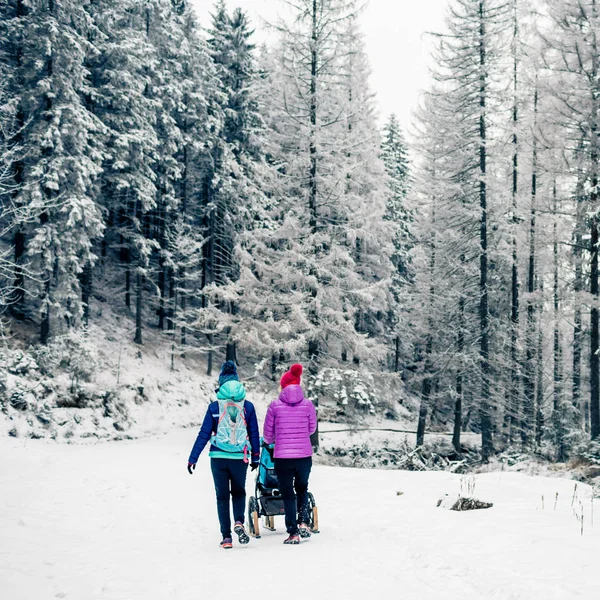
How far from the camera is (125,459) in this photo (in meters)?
13.5

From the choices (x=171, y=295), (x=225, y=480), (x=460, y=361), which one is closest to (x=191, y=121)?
(x=171, y=295)

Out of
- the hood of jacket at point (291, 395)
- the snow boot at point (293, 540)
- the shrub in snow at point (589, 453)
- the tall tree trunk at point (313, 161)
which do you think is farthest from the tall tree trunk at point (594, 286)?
the snow boot at point (293, 540)

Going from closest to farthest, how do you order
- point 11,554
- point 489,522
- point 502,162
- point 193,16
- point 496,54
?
point 11,554
point 489,522
point 496,54
point 502,162
point 193,16

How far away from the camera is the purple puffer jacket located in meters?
6.66

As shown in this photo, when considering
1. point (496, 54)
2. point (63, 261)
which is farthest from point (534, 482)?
point (63, 261)

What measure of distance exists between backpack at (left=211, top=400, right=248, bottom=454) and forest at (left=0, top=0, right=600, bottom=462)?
7872 mm

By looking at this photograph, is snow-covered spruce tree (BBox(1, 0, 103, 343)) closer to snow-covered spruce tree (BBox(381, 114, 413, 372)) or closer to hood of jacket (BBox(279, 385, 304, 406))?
hood of jacket (BBox(279, 385, 304, 406))

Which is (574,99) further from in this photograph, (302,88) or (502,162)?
(302,88)

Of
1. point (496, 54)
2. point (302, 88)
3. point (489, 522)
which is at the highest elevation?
point (496, 54)

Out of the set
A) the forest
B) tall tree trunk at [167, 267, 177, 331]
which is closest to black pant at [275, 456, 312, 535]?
the forest

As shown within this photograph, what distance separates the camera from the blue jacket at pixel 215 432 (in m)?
6.36

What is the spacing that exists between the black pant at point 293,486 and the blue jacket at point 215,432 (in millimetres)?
352

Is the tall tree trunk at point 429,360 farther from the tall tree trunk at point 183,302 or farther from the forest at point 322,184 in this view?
the tall tree trunk at point 183,302

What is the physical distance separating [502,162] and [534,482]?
13661mm
